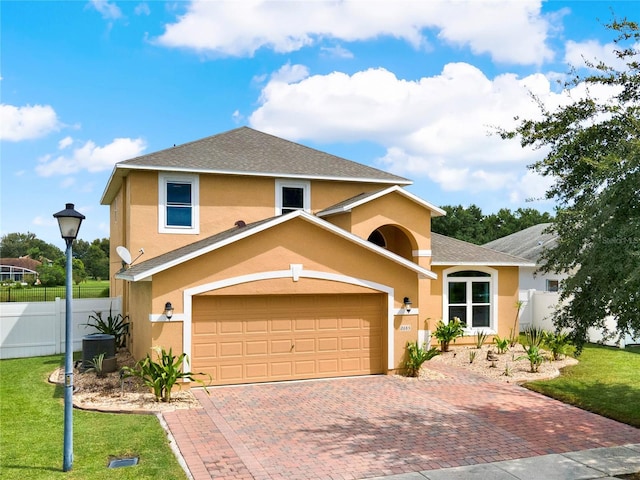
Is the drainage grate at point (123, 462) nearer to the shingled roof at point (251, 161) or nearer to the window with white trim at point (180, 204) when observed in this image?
the window with white trim at point (180, 204)

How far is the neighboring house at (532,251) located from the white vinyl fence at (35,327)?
1680cm

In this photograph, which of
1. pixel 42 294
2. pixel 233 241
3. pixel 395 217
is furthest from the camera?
pixel 42 294

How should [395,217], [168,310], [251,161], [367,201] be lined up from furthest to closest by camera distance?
1. [395,217]
2. [251,161]
3. [367,201]
4. [168,310]

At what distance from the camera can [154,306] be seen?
43.0ft

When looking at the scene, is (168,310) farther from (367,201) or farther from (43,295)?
(43,295)

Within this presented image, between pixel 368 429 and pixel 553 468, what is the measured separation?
10.7 feet

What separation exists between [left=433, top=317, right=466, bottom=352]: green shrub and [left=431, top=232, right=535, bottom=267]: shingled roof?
2.29m

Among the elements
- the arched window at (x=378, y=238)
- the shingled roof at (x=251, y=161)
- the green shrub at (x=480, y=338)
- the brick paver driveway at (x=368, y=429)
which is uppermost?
the shingled roof at (x=251, y=161)

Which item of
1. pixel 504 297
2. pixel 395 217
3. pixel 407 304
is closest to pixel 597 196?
pixel 407 304

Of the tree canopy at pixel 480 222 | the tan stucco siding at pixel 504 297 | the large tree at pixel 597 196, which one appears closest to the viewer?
the large tree at pixel 597 196

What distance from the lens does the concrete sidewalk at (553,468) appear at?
8125 mm

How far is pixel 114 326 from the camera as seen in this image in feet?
60.8

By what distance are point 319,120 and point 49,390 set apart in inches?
568

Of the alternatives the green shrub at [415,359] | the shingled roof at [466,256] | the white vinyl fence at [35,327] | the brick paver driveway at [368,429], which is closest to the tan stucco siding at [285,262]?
the green shrub at [415,359]
